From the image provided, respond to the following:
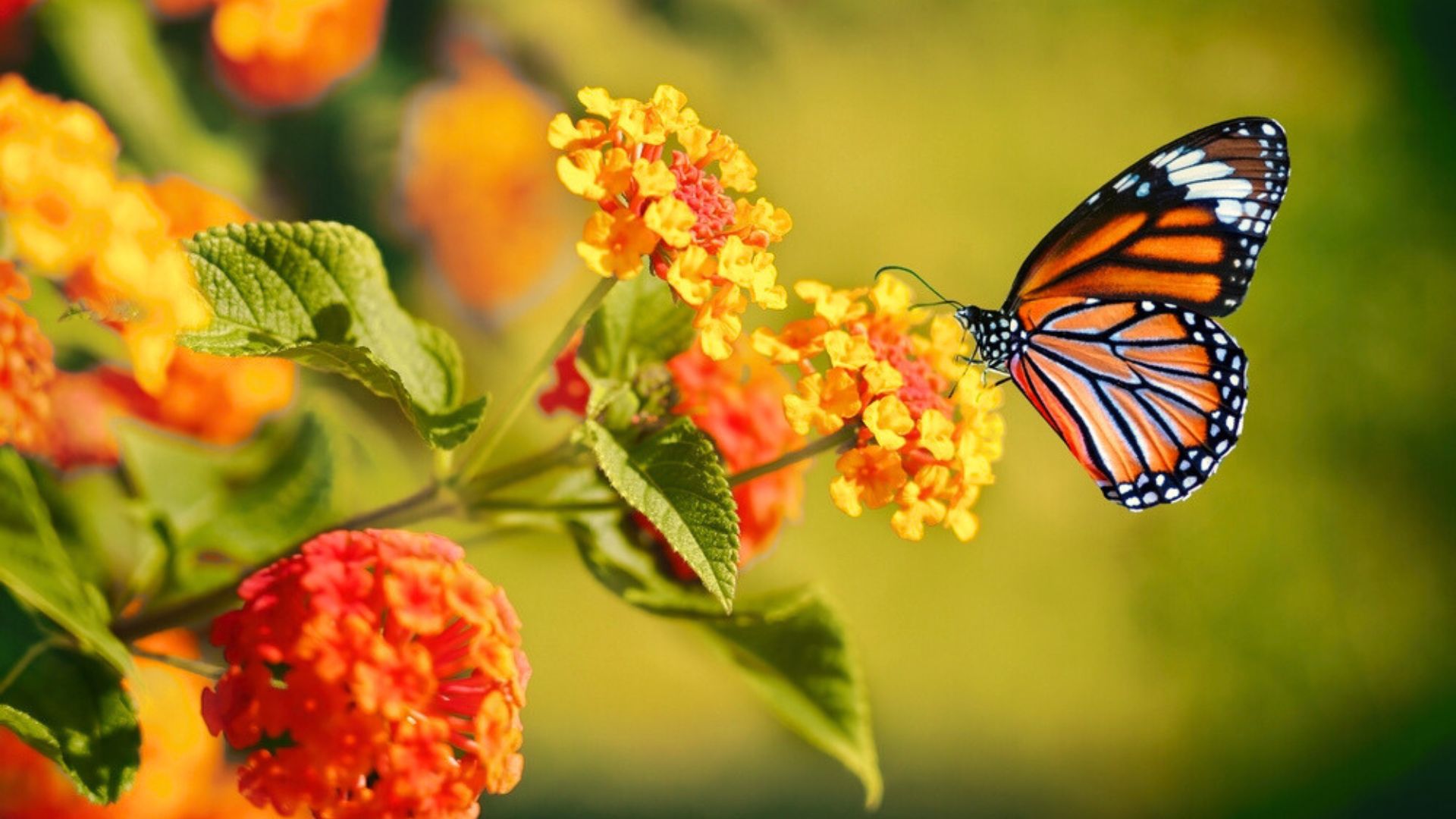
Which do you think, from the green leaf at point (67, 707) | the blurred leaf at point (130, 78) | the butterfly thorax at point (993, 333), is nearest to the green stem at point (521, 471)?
the green leaf at point (67, 707)

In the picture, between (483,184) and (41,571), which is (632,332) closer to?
(41,571)

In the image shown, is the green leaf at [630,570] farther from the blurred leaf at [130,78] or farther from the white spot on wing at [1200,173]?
the blurred leaf at [130,78]

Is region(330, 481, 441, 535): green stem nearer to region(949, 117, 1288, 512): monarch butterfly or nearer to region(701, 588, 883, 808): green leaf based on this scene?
region(701, 588, 883, 808): green leaf

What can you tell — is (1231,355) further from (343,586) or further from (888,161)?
(888,161)

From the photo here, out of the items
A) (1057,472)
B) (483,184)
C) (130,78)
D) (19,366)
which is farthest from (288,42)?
(1057,472)

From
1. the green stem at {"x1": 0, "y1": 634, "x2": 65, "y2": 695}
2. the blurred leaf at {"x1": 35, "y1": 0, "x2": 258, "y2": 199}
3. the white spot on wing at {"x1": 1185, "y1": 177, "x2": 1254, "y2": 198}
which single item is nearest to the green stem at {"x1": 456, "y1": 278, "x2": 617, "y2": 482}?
the green stem at {"x1": 0, "y1": 634, "x2": 65, "y2": 695}
